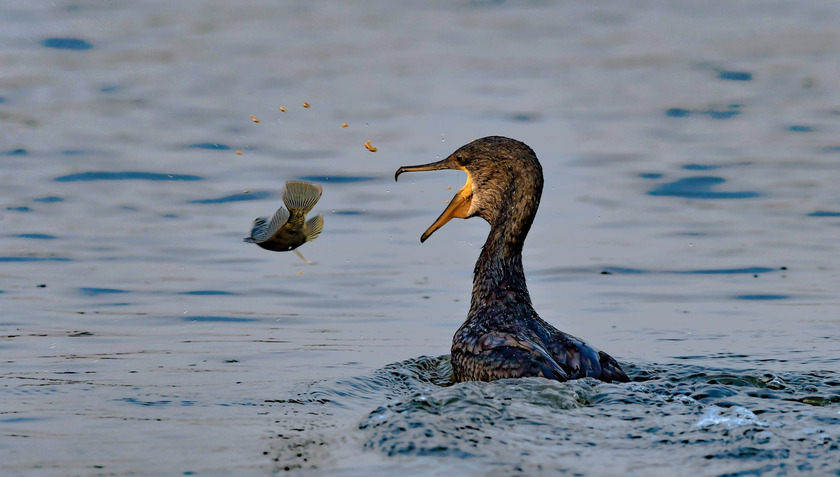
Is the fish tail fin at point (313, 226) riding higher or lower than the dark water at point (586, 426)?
higher

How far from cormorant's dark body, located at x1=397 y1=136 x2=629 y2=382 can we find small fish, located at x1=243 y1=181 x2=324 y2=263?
76 centimetres

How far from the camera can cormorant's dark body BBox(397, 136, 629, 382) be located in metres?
6.98

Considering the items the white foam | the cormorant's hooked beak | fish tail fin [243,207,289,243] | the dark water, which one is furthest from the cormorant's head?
the white foam

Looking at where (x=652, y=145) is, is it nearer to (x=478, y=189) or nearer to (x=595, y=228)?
(x=595, y=228)

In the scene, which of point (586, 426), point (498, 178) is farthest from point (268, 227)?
point (586, 426)

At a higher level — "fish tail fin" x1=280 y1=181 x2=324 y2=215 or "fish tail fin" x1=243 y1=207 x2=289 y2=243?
"fish tail fin" x1=280 y1=181 x2=324 y2=215

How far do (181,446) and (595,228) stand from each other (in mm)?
7145

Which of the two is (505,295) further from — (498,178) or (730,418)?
(730,418)

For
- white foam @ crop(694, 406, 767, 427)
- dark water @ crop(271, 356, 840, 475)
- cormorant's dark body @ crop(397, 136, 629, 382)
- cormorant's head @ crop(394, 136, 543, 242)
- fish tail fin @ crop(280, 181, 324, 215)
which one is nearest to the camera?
dark water @ crop(271, 356, 840, 475)

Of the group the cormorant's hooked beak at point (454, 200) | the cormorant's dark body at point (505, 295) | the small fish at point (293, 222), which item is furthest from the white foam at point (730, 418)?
the small fish at point (293, 222)

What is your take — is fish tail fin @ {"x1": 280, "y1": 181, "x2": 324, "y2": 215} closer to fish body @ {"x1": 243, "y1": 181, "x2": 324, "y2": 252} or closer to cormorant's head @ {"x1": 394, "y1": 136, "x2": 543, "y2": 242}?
fish body @ {"x1": 243, "y1": 181, "x2": 324, "y2": 252}

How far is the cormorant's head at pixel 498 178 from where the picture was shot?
8055 millimetres

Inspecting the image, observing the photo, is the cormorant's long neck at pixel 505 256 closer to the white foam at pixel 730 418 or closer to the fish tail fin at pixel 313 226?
the fish tail fin at pixel 313 226

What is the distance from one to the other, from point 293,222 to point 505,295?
4.74 feet
